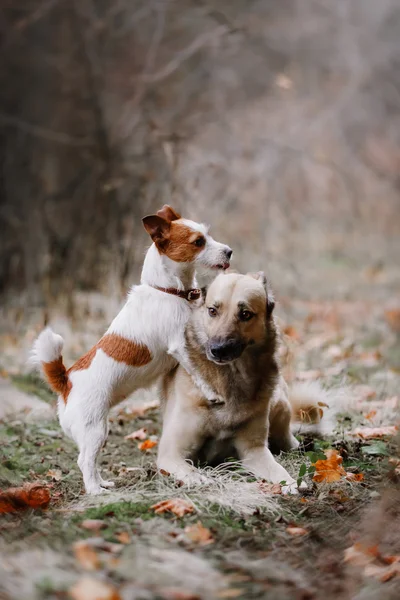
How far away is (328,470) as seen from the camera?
3.38m

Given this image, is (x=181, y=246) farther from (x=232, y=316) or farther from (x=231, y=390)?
(x=231, y=390)

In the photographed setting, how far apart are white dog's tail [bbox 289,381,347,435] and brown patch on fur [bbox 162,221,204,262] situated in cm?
128

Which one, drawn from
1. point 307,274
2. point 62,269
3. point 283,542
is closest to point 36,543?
point 283,542

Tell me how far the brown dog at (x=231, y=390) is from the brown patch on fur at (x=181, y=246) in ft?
0.59

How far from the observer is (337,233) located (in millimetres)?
12234

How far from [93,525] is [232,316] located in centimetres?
105

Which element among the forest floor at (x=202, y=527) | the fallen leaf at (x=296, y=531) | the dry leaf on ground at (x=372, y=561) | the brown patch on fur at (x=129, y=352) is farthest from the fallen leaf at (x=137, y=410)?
the dry leaf on ground at (x=372, y=561)

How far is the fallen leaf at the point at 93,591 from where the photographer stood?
2150mm

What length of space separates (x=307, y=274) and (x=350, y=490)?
7258 mm

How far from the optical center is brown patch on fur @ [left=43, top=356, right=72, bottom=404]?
3352 millimetres

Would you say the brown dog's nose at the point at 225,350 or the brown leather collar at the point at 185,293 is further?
the brown leather collar at the point at 185,293

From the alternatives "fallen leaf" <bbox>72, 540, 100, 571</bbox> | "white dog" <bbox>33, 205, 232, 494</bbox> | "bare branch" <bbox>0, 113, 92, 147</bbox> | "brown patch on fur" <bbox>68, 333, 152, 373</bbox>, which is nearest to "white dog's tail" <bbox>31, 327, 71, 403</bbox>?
"white dog" <bbox>33, 205, 232, 494</bbox>

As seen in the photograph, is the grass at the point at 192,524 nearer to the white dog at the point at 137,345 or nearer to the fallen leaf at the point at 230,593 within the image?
the fallen leaf at the point at 230,593

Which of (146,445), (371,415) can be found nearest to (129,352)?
(146,445)
